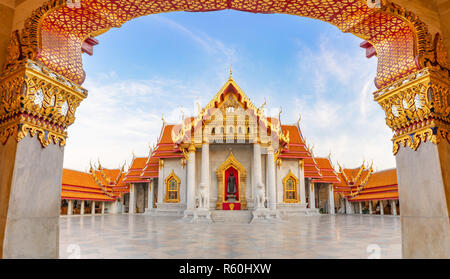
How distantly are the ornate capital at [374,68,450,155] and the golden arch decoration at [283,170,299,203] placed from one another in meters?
15.8

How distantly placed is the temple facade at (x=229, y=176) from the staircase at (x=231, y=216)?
6 centimetres

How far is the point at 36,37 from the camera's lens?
3498mm

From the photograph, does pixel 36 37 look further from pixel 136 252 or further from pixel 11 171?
pixel 136 252

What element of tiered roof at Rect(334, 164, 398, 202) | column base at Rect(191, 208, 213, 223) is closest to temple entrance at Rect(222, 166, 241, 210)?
column base at Rect(191, 208, 213, 223)

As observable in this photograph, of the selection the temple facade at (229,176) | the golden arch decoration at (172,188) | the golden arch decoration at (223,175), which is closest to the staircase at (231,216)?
the temple facade at (229,176)

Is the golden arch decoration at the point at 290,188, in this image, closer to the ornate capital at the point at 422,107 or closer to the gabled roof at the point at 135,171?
the gabled roof at the point at 135,171

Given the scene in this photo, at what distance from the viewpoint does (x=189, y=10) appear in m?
4.12

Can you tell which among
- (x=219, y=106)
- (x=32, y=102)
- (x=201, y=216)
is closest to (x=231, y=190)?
(x=201, y=216)

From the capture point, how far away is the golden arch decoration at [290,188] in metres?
19.3

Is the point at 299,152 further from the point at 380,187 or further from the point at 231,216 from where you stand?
the point at 231,216

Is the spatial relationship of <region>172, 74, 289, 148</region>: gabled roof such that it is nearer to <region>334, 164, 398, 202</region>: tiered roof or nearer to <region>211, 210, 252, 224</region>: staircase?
<region>211, 210, 252, 224</region>: staircase

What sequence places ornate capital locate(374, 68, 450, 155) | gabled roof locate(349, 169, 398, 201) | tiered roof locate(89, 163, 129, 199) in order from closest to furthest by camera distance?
ornate capital locate(374, 68, 450, 155), gabled roof locate(349, 169, 398, 201), tiered roof locate(89, 163, 129, 199)

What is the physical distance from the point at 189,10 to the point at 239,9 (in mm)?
718

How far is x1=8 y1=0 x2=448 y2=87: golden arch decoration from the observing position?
3564 millimetres
